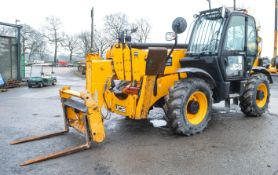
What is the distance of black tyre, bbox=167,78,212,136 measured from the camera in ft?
18.6

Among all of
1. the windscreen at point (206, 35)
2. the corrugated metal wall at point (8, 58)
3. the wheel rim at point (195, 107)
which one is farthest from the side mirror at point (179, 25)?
the corrugated metal wall at point (8, 58)

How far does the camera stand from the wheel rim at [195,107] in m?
6.08

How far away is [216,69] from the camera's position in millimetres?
6551

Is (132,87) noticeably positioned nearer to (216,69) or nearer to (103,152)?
(103,152)

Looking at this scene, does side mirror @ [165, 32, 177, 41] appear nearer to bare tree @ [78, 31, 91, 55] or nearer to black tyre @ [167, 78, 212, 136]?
black tyre @ [167, 78, 212, 136]

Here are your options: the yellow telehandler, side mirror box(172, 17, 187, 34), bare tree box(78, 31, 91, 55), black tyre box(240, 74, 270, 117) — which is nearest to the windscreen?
the yellow telehandler

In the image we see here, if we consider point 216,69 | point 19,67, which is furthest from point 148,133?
point 19,67

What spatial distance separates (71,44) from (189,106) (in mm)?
58937

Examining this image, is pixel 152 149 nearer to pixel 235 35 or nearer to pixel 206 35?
pixel 206 35

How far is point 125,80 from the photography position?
624 centimetres

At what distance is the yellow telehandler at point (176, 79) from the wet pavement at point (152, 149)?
29cm

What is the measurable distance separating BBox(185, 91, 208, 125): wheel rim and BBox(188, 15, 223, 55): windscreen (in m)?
1.07

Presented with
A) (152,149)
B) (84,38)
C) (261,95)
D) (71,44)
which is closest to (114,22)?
(84,38)

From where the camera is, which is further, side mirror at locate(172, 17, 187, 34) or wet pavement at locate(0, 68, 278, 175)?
side mirror at locate(172, 17, 187, 34)
